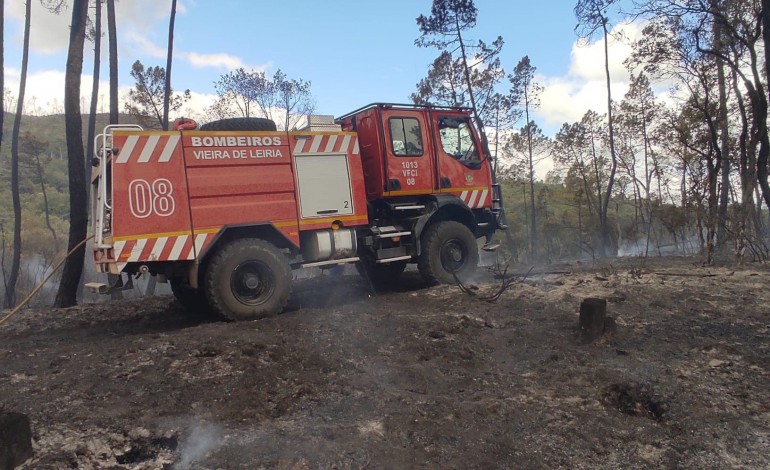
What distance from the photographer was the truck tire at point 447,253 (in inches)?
348

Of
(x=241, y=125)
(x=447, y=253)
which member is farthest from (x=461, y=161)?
(x=241, y=125)

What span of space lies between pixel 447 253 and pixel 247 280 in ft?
12.2

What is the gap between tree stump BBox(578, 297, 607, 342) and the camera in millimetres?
5586

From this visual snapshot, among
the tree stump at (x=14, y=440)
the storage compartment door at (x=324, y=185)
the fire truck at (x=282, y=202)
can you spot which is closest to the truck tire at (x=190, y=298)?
the fire truck at (x=282, y=202)

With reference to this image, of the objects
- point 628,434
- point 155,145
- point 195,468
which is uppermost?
point 155,145

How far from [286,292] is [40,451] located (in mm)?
3977

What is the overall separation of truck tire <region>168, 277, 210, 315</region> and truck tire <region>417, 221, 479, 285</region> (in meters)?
3.61

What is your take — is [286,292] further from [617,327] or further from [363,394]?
[617,327]

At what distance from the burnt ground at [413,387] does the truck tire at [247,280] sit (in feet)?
0.86

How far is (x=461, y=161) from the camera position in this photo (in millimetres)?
9406

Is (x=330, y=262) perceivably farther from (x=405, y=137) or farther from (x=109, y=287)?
(x=109, y=287)

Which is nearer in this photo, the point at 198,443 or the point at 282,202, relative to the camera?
the point at 198,443

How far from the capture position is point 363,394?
4.48 meters

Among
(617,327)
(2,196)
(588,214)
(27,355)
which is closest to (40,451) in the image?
(27,355)
